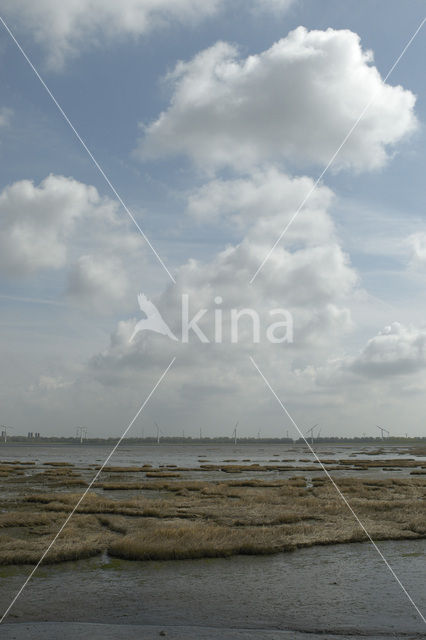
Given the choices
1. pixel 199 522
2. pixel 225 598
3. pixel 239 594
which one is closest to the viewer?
pixel 225 598

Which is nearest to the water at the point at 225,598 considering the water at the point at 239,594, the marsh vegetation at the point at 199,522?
the water at the point at 239,594

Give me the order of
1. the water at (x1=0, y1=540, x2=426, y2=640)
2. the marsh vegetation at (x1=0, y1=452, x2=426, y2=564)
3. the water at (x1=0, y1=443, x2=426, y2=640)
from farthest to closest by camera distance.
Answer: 1. the marsh vegetation at (x1=0, y1=452, x2=426, y2=564)
2. the water at (x1=0, y1=540, x2=426, y2=640)
3. the water at (x1=0, y1=443, x2=426, y2=640)

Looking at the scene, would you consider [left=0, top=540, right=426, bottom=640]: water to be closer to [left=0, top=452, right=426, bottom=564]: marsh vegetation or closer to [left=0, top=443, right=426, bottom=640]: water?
[left=0, top=443, right=426, bottom=640]: water

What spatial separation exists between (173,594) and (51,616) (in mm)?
3885

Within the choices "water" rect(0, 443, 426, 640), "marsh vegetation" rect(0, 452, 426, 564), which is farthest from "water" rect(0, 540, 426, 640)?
"marsh vegetation" rect(0, 452, 426, 564)

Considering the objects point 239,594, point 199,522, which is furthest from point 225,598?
point 199,522

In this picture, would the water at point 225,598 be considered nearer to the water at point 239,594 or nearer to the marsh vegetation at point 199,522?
the water at point 239,594

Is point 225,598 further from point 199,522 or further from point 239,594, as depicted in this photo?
point 199,522

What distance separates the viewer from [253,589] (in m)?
18.0

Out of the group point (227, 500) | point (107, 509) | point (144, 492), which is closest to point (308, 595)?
point (107, 509)

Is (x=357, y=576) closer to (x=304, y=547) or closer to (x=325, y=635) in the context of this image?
(x=304, y=547)

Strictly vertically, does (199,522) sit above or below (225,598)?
above

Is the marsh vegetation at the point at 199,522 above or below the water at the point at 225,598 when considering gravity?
above

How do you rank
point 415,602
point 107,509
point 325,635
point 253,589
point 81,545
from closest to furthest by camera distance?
point 325,635 → point 415,602 → point 253,589 → point 81,545 → point 107,509
